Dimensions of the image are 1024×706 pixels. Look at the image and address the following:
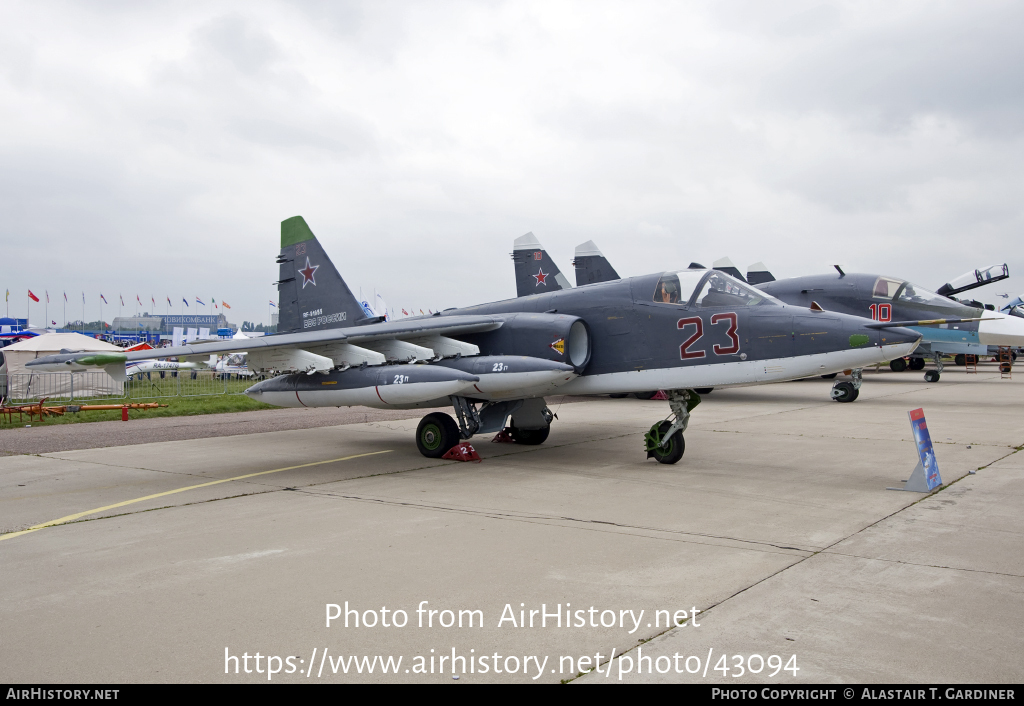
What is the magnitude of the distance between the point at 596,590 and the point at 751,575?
1.05 m

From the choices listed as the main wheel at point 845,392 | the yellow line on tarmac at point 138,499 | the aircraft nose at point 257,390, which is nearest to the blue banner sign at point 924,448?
the yellow line on tarmac at point 138,499

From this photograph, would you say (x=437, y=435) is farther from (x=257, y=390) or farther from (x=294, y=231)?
(x=294, y=231)

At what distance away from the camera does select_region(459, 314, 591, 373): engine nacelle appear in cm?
913

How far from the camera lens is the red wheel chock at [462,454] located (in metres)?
9.59

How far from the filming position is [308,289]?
1210 cm

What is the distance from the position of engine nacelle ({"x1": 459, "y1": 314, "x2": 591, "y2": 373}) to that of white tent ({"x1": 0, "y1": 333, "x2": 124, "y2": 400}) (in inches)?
632

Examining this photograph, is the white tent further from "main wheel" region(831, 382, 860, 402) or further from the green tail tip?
"main wheel" region(831, 382, 860, 402)

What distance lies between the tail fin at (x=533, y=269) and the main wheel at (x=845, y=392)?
24.7 ft

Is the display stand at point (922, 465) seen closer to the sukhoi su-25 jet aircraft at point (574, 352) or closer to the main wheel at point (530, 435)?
the sukhoi su-25 jet aircraft at point (574, 352)

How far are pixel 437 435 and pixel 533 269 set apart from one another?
24.4ft

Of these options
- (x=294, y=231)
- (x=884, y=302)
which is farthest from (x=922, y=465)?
(x=884, y=302)

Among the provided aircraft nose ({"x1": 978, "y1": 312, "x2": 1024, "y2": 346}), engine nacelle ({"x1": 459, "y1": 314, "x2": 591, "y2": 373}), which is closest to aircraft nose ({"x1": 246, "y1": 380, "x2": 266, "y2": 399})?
engine nacelle ({"x1": 459, "y1": 314, "x2": 591, "y2": 373})
